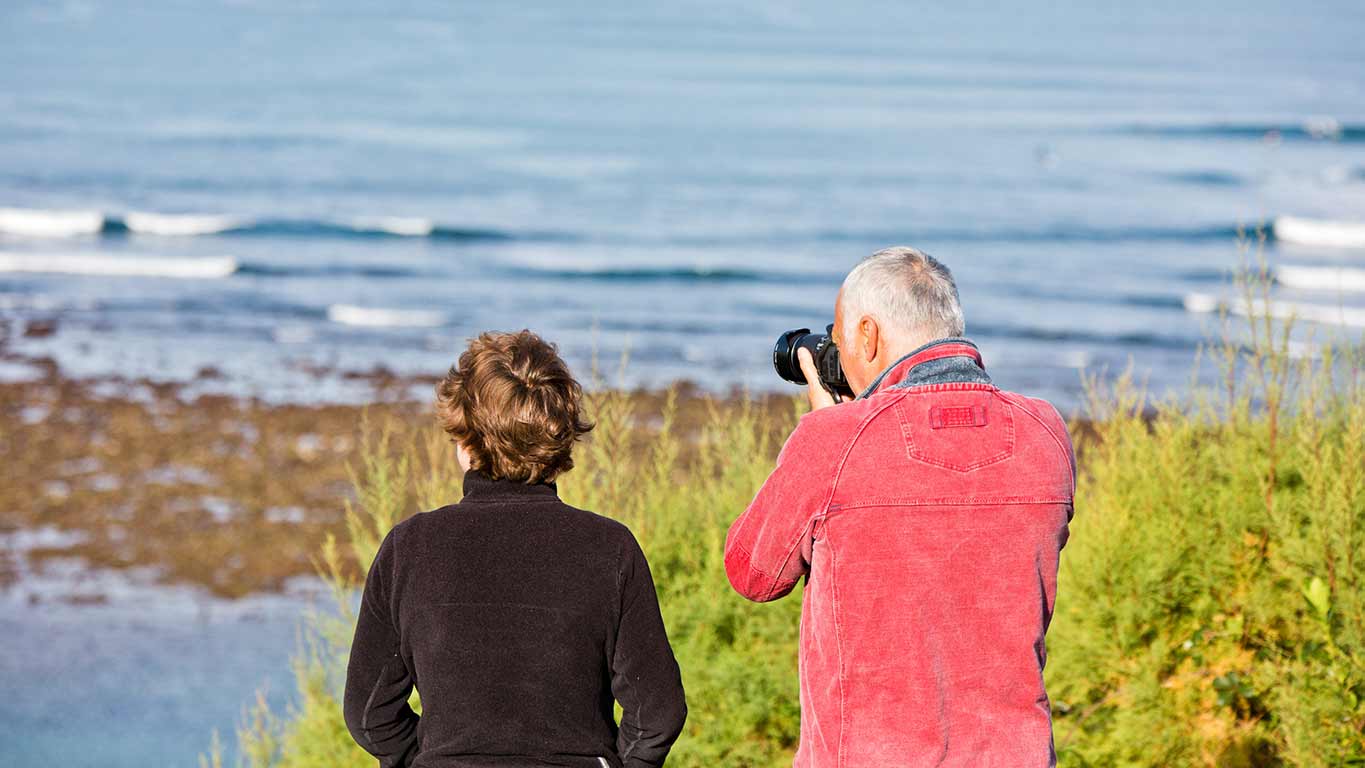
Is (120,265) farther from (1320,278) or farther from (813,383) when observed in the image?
(813,383)

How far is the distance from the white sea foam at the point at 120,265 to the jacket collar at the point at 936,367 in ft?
65.7

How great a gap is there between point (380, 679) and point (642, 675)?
0.54 meters

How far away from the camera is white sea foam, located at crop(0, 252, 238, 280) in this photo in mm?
21016

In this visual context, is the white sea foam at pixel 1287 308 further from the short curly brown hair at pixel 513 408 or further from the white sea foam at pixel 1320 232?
the short curly brown hair at pixel 513 408

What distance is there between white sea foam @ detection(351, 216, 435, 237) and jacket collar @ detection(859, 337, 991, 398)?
23.6 metres

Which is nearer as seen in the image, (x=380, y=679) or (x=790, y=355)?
(x=380, y=679)

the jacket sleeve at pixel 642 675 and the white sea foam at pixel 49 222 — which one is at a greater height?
the jacket sleeve at pixel 642 675

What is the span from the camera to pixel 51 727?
743 centimetres

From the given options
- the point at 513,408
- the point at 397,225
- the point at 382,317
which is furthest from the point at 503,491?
the point at 397,225

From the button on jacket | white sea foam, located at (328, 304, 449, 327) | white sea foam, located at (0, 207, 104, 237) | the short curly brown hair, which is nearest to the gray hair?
the button on jacket

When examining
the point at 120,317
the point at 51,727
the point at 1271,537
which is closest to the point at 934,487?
the point at 1271,537

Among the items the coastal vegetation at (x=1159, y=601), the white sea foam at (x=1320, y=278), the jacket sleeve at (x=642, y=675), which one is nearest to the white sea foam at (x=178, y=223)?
the white sea foam at (x=1320, y=278)

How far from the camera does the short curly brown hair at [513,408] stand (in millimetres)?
2586

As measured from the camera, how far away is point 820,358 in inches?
114
